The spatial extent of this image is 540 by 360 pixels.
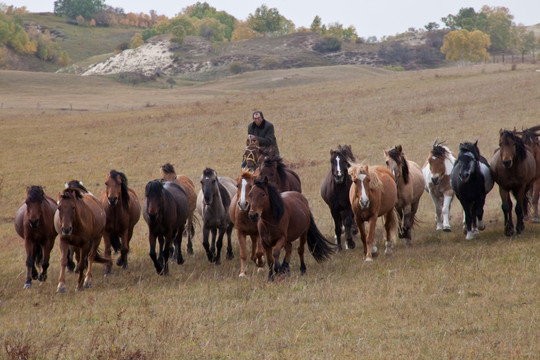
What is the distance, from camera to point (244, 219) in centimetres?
1077

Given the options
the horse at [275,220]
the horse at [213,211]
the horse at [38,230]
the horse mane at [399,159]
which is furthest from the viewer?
the horse mane at [399,159]

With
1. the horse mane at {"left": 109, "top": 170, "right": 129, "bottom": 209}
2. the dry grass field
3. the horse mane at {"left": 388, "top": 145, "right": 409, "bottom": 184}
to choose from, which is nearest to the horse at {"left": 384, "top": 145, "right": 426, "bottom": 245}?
the horse mane at {"left": 388, "top": 145, "right": 409, "bottom": 184}

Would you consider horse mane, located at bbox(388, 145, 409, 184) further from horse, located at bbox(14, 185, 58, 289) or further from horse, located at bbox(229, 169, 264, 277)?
horse, located at bbox(14, 185, 58, 289)

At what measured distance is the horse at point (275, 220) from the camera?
9930 millimetres

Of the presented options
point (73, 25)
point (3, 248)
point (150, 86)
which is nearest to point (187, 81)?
point (150, 86)

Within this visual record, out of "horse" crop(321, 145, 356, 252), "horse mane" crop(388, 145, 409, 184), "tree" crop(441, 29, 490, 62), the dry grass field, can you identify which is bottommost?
the dry grass field

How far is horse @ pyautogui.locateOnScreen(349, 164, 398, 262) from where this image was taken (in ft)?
36.0

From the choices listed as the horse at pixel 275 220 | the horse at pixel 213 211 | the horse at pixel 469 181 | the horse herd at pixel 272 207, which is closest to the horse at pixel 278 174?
the horse herd at pixel 272 207

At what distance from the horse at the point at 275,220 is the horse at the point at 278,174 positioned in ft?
4.21

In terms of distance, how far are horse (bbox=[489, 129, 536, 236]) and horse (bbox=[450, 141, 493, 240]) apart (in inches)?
14.0

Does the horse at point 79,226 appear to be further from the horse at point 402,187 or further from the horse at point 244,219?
the horse at point 402,187

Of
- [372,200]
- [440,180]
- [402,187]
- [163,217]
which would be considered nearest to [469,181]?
[440,180]

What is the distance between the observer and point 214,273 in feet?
36.6

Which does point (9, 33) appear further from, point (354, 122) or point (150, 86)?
point (354, 122)
